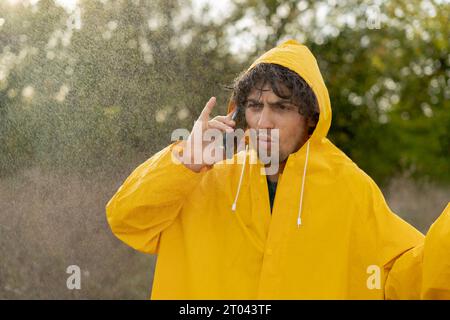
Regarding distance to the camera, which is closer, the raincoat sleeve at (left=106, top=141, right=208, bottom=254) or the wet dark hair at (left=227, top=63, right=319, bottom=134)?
the raincoat sleeve at (left=106, top=141, right=208, bottom=254)

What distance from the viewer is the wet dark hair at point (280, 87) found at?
2600mm

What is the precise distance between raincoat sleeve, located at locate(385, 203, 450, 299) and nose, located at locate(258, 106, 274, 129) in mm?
627

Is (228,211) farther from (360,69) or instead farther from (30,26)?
(360,69)

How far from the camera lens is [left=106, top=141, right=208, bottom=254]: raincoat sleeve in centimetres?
234

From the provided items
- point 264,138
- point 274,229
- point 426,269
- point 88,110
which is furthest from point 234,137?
point 88,110

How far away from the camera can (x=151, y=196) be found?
7.68 feet

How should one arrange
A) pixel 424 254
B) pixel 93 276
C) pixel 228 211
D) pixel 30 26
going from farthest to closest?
pixel 93 276, pixel 30 26, pixel 228 211, pixel 424 254

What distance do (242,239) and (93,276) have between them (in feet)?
7.75

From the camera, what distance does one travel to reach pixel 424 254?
2.37 m

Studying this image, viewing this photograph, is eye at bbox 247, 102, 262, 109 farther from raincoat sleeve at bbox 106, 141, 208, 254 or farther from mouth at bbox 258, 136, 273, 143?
raincoat sleeve at bbox 106, 141, 208, 254

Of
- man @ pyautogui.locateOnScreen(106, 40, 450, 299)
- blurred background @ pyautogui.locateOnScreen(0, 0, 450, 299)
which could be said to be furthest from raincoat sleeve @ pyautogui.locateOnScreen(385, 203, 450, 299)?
blurred background @ pyautogui.locateOnScreen(0, 0, 450, 299)

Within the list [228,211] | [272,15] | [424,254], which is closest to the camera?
[424,254]

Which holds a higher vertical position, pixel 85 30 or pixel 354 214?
pixel 85 30

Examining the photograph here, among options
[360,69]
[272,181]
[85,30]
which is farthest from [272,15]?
[272,181]
